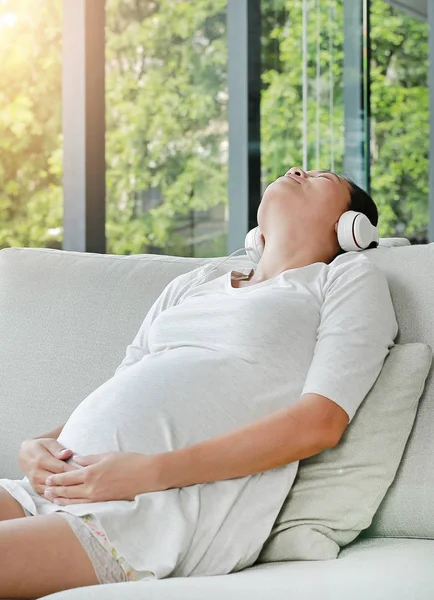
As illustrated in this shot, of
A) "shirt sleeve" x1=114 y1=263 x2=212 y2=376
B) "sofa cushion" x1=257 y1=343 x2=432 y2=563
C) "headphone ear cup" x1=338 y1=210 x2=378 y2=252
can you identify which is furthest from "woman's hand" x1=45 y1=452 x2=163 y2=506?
"headphone ear cup" x1=338 y1=210 x2=378 y2=252

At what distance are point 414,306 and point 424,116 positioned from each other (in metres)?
2.28

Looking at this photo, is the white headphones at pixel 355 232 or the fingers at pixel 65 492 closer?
the fingers at pixel 65 492

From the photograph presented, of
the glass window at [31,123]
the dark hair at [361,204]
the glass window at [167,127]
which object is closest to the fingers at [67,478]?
the dark hair at [361,204]

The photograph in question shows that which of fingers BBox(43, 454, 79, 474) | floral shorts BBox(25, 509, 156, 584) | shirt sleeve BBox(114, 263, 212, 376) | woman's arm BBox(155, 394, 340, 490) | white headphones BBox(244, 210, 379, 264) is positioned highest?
white headphones BBox(244, 210, 379, 264)

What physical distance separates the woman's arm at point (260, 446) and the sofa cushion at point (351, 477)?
0.07 m

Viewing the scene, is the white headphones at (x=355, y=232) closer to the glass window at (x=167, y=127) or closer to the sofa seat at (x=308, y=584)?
the sofa seat at (x=308, y=584)

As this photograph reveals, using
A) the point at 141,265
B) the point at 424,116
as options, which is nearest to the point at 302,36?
the point at 424,116

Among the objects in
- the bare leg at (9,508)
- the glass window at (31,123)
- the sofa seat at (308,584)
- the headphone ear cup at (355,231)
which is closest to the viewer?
the sofa seat at (308,584)

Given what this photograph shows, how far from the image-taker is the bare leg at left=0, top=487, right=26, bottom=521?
1332 millimetres

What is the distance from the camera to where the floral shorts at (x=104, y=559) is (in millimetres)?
1159

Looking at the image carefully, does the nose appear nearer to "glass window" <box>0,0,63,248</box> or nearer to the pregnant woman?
the pregnant woman

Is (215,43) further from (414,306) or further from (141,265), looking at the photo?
(414,306)

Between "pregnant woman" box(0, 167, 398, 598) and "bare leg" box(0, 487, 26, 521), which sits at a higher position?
"pregnant woman" box(0, 167, 398, 598)

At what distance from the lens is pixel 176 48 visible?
5.11 m
